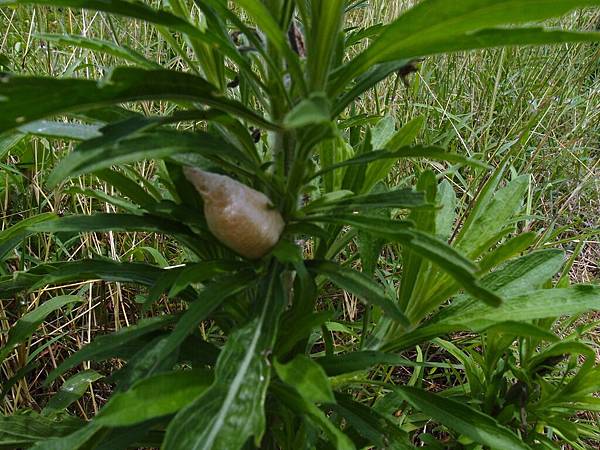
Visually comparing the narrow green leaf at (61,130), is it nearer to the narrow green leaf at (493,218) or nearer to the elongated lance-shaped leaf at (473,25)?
the elongated lance-shaped leaf at (473,25)

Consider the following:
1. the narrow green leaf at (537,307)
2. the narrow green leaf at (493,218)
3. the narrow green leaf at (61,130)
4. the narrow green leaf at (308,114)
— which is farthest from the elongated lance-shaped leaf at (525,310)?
the narrow green leaf at (61,130)

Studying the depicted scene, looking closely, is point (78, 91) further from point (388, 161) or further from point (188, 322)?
point (388, 161)

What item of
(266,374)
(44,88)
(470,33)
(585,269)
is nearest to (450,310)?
(266,374)

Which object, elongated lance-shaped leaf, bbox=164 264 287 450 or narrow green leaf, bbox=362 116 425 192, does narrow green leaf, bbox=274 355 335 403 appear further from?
narrow green leaf, bbox=362 116 425 192

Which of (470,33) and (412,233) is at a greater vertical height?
(470,33)

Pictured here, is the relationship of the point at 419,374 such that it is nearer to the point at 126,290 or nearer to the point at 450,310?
the point at 450,310
